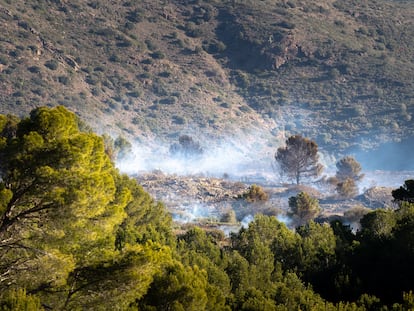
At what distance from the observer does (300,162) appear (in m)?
73.2

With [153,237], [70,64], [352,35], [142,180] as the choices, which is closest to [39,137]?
[153,237]

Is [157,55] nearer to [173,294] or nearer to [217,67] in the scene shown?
[217,67]

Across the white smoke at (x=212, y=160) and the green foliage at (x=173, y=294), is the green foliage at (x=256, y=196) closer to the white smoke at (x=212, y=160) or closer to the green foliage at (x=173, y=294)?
the white smoke at (x=212, y=160)

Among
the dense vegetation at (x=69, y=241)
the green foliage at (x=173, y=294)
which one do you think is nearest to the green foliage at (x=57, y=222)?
the dense vegetation at (x=69, y=241)

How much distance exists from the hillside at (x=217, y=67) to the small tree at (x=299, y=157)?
99.7 feet

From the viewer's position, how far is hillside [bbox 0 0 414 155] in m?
102

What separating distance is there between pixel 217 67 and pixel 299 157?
185 ft

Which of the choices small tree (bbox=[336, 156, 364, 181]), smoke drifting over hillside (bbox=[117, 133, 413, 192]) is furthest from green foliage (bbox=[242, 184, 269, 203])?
smoke drifting over hillside (bbox=[117, 133, 413, 192])

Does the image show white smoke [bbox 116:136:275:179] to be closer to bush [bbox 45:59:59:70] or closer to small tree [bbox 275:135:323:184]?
small tree [bbox 275:135:323:184]

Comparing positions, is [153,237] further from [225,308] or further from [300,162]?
[300,162]

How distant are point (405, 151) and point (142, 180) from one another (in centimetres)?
5228

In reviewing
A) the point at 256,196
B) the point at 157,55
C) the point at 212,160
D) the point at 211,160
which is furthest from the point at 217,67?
the point at 256,196

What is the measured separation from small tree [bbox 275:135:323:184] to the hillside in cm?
3037

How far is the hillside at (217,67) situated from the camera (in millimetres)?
101750
